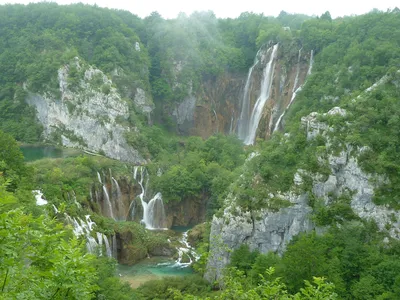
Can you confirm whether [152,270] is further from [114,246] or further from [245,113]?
[245,113]

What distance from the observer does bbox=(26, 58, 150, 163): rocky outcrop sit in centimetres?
4344

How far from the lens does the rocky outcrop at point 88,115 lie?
143 feet

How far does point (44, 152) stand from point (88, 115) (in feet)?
20.5

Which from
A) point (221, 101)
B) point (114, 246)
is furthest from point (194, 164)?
point (221, 101)

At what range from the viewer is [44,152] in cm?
4306

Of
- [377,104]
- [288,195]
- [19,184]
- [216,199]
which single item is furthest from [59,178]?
[377,104]

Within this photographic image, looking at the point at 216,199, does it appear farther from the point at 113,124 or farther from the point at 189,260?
the point at 113,124

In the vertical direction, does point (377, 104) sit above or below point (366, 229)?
above

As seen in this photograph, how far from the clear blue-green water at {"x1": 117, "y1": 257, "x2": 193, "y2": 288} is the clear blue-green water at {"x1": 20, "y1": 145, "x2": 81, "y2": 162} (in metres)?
19.1

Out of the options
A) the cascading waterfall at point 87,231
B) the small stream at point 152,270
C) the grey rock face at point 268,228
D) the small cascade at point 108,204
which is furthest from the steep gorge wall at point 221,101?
the cascading waterfall at point 87,231

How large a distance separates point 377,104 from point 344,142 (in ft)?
11.2

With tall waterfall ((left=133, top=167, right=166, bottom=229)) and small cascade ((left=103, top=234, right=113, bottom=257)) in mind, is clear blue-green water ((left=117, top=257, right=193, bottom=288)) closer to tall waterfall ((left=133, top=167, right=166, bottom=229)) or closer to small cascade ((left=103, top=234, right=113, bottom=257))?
small cascade ((left=103, top=234, right=113, bottom=257))

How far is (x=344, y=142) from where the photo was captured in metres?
22.1

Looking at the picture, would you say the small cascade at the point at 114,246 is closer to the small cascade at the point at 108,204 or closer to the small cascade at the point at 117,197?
the small cascade at the point at 108,204
